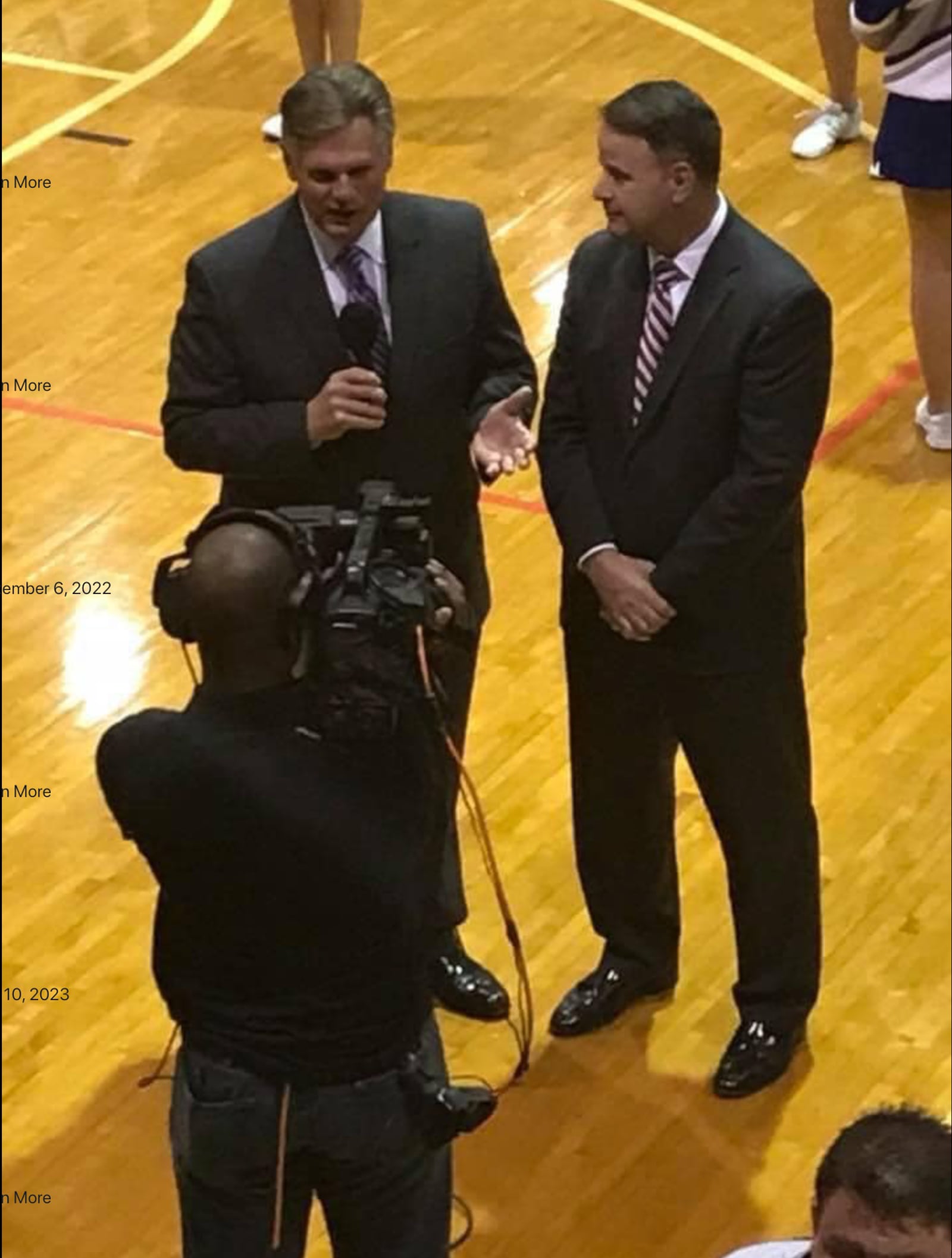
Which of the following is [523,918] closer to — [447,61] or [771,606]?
[771,606]

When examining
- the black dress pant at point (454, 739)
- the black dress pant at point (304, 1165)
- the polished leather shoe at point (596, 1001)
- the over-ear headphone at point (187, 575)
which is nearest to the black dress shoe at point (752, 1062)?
the polished leather shoe at point (596, 1001)

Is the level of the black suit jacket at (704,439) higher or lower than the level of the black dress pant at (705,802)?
higher

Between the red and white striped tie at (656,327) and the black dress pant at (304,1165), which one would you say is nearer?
the black dress pant at (304,1165)

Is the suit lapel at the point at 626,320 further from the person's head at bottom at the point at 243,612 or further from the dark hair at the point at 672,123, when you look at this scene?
the person's head at bottom at the point at 243,612

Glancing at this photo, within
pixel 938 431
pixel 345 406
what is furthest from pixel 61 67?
pixel 938 431

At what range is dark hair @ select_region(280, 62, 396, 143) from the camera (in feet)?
11.6

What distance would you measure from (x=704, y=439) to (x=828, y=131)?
8.43ft

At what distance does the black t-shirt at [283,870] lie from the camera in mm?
2871

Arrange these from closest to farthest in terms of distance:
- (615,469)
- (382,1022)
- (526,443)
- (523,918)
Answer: (382,1022) → (526,443) → (615,469) → (523,918)

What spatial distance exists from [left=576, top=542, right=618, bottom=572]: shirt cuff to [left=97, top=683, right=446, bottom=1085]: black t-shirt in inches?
33.8

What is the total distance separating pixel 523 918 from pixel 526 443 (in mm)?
1209

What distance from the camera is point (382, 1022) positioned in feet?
9.98

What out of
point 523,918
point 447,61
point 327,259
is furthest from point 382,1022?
point 447,61

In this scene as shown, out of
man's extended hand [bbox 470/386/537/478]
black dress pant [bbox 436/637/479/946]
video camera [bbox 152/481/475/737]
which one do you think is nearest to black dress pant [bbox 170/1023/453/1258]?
black dress pant [bbox 436/637/479/946]
